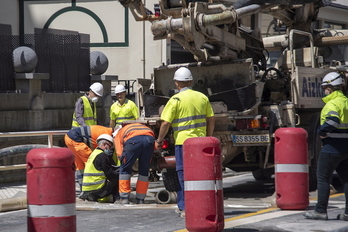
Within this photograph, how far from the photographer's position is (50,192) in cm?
658

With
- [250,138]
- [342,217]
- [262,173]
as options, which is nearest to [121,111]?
[262,173]

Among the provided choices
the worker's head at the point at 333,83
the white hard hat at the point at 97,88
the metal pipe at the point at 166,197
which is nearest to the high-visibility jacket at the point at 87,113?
the white hard hat at the point at 97,88

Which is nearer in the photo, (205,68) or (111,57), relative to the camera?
(205,68)

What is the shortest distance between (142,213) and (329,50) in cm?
577

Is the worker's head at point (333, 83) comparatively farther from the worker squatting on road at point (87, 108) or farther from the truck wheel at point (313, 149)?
the worker squatting on road at point (87, 108)

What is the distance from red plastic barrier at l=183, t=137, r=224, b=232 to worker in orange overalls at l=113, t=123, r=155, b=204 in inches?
103

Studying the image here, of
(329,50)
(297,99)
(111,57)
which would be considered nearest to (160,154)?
(297,99)

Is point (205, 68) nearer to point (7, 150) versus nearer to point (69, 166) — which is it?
point (7, 150)

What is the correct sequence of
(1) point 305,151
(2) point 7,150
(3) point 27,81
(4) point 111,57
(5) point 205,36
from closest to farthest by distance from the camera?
(1) point 305,151, (5) point 205,36, (2) point 7,150, (3) point 27,81, (4) point 111,57

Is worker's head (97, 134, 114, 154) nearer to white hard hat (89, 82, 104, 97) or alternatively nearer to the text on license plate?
the text on license plate

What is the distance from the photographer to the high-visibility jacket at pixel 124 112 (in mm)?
14352

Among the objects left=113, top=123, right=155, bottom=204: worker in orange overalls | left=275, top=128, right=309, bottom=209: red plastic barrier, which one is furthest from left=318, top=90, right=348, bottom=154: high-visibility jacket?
left=113, top=123, right=155, bottom=204: worker in orange overalls

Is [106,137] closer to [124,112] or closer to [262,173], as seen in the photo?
[124,112]

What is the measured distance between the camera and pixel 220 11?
11617mm
